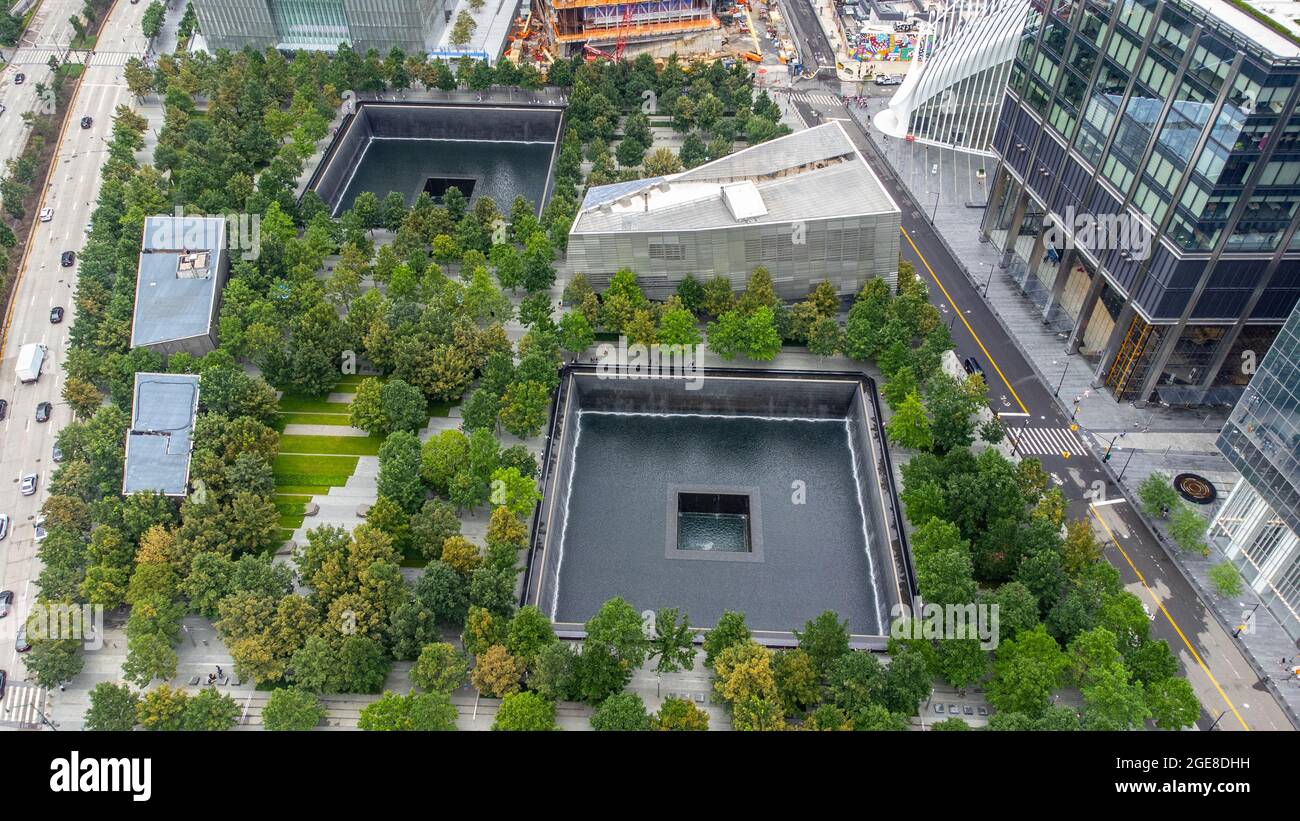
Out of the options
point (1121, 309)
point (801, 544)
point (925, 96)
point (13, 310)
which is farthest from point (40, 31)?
point (1121, 309)

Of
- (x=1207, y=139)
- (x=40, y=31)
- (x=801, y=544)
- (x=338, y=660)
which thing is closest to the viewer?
(x=338, y=660)

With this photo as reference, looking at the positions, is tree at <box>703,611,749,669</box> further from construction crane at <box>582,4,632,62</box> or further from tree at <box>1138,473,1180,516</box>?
construction crane at <box>582,4,632,62</box>

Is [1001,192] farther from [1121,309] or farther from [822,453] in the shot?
[822,453]

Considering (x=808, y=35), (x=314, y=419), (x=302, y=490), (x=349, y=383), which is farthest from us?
(x=808, y=35)

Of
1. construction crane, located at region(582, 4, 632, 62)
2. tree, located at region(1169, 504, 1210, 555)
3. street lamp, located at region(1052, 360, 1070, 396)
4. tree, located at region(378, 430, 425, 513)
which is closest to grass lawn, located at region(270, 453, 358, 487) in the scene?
tree, located at region(378, 430, 425, 513)

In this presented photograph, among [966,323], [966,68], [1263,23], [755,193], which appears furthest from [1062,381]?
[966,68]

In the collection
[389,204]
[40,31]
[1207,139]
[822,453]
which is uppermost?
[40,31]

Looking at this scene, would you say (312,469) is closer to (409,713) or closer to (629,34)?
(409,713)
